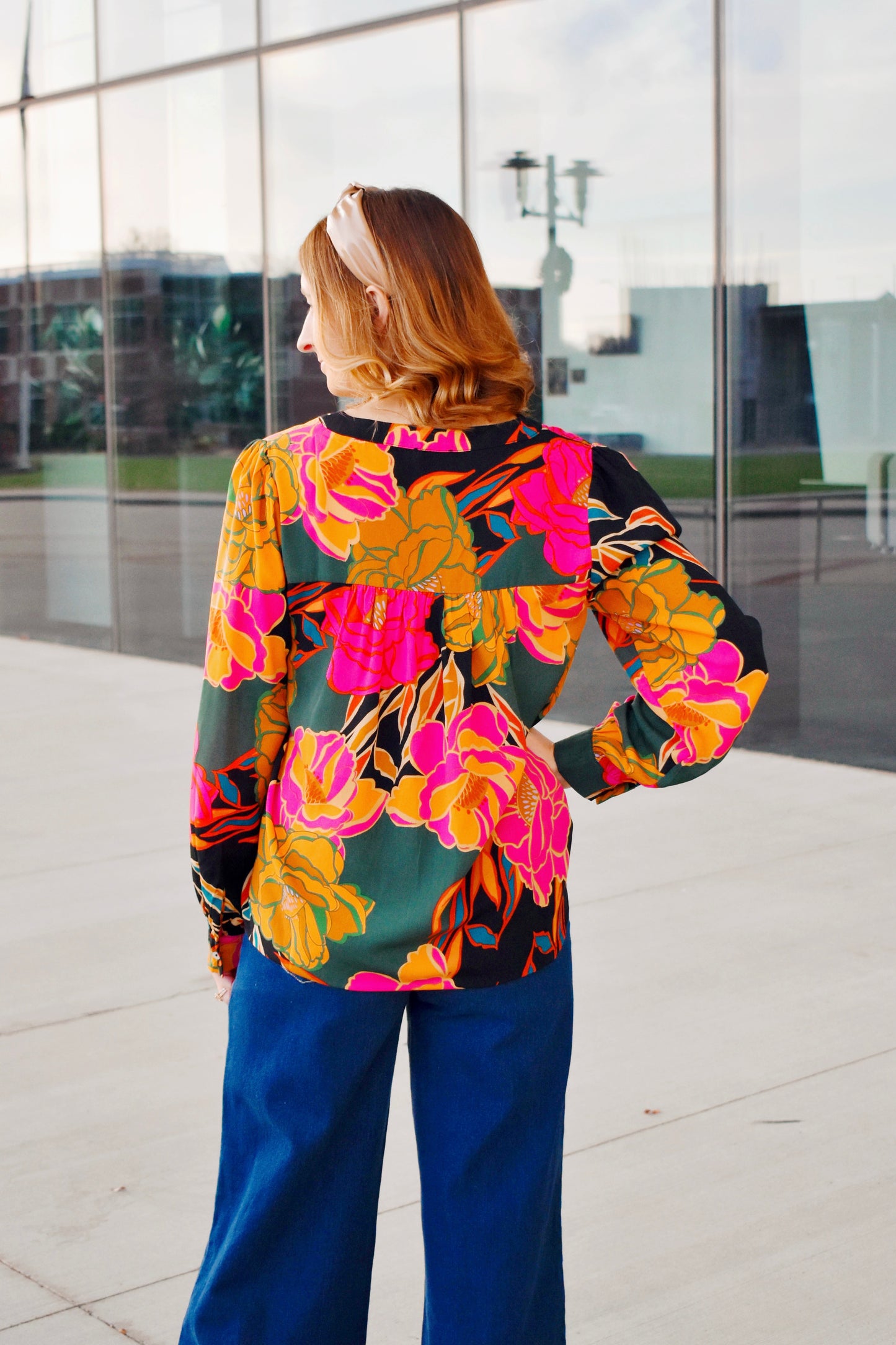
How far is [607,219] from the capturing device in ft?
30.1

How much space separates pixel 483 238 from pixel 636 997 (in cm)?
639

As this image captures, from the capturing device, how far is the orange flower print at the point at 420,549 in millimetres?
1913

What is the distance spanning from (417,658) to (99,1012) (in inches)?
120

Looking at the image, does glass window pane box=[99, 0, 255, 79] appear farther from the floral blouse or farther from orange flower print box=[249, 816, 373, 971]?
orange flower print box=[249, 816, 373, 971]

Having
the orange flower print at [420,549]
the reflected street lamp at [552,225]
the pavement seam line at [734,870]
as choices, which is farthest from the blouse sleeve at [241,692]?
the reflected street lamp at [552,225]

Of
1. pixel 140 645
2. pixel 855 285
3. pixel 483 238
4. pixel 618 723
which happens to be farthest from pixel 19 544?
pixel 618 723

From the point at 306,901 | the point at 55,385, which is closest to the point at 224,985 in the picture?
the point at 306,901

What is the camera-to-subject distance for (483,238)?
32.4 feet


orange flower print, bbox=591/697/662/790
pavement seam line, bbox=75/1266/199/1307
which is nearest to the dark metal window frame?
pavement seam line, bbox=75/1266/199/1307

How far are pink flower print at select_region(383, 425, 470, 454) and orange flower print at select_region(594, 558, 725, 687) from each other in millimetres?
269

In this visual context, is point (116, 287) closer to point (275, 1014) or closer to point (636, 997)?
point (636, 997)

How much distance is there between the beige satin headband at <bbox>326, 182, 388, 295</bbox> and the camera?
1932 mm

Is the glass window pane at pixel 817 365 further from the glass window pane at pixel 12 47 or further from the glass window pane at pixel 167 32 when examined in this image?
the glass window pane at pixel 12 47

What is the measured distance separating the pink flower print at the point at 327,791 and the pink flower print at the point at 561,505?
35 cm
